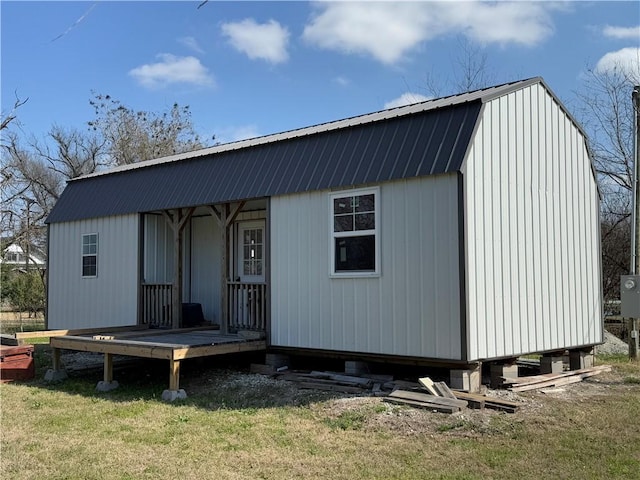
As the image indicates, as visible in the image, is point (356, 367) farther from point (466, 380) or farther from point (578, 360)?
point (578, 360)

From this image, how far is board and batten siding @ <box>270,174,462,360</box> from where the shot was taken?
7801mm

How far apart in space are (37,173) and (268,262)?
29.5 metres

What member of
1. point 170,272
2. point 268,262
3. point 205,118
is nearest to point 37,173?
point 205,118

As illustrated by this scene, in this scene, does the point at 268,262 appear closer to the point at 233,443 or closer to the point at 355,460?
the point at 233,443

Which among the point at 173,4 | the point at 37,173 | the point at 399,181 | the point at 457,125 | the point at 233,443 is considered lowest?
the point at 233,443

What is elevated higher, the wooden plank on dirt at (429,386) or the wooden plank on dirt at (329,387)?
the wooden plank on dirt at (429,386)

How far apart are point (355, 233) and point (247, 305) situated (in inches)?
108

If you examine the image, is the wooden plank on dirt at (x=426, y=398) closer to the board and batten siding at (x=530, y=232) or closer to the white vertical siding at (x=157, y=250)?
the board and batten siding at (x=530, y=232)

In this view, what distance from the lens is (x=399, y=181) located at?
828 centimetres

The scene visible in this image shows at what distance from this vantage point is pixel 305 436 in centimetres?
642

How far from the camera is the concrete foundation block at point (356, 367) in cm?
880

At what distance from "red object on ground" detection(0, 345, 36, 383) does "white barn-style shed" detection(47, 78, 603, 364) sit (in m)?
2.20

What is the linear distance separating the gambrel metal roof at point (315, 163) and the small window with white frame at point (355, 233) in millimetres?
242

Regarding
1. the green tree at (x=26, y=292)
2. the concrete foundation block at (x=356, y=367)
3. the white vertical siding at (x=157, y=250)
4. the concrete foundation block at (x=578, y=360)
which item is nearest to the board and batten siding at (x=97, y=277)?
the white vertical siding at (x=157, y=250)
